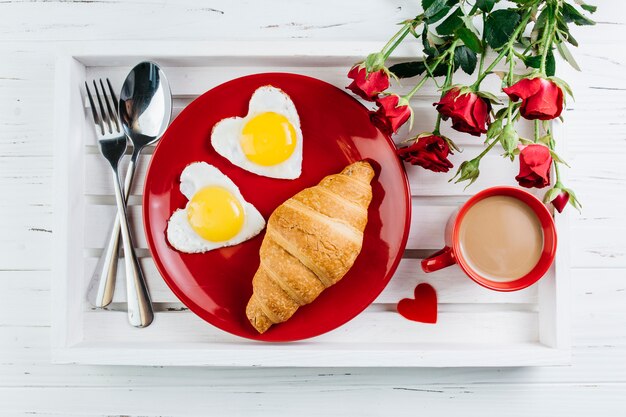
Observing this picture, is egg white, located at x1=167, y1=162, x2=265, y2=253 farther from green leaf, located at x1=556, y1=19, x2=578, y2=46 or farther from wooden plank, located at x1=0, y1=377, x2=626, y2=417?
green leaf, located at x1=556, y1=19, x2=578, y2=46

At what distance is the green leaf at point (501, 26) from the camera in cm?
93

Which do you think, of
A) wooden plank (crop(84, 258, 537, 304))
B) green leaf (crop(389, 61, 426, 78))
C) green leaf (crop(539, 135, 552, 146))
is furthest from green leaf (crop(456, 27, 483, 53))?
wooden plank (crop(84, 258, 537, 304))

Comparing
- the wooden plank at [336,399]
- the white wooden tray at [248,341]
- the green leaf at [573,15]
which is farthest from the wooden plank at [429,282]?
the green leaf at [573,15]

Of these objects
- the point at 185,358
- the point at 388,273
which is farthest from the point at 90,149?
the point at 388,273

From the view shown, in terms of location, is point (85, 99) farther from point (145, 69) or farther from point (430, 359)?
point (430, 359)

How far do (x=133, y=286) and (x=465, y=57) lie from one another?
0.84 m

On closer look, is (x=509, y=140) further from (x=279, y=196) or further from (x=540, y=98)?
(x=279, y=196)

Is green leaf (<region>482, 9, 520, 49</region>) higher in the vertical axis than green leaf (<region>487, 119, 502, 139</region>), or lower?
higher

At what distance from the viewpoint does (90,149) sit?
1131 mm

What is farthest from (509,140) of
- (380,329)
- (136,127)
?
(136,127)

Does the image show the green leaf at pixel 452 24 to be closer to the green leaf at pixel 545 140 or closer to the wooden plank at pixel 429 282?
the green leaf at pixel 545 140

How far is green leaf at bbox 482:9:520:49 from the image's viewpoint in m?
0.93

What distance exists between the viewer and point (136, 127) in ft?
3.63

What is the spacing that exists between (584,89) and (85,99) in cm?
113
